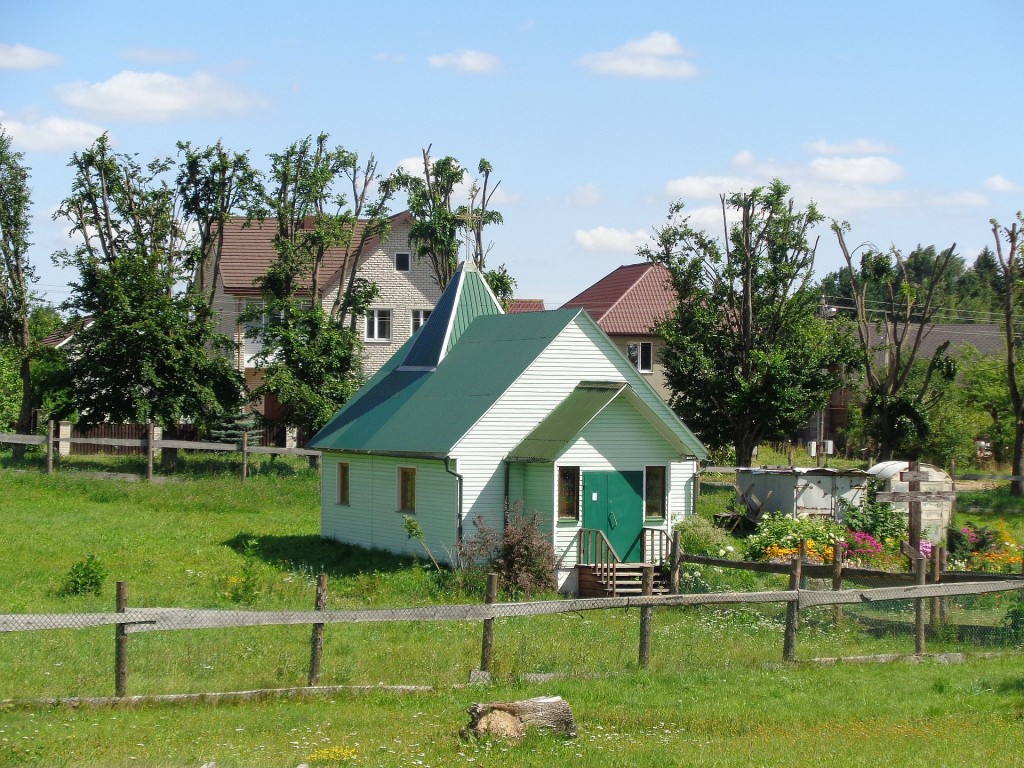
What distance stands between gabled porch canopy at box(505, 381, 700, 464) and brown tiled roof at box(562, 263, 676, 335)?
29.3 metres

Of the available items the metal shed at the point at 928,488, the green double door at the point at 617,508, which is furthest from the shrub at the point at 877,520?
the green double door at the point at 617,508

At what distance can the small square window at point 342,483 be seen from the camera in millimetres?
29969

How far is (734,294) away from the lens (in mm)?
45344

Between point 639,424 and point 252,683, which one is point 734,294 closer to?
point 639,424

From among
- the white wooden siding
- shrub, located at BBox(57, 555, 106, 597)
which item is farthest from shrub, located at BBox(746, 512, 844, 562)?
shrub, located at BBox(57, 555, 106, 597)

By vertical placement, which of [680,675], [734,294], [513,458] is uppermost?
[734,294]

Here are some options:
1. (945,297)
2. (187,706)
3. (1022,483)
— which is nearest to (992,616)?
(187,706)

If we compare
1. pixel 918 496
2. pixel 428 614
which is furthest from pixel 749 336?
pixel 428 614

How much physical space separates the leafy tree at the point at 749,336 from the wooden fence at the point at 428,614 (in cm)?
2635

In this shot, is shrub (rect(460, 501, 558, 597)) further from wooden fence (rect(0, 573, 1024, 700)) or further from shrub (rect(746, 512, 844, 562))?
wooden fence (rect(0, 573, 1024, 700))

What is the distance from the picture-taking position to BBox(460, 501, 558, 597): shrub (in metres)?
24.3

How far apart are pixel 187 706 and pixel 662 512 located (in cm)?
1636

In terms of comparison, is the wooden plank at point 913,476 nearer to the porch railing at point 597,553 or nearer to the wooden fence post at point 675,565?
the porch railing at point 597,553

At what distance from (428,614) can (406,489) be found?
14.4 m
